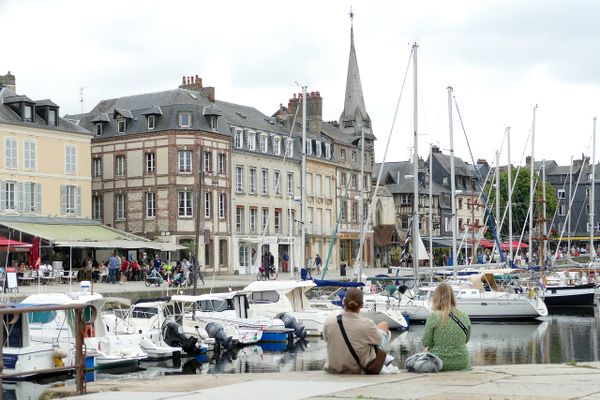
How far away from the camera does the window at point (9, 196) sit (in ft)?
151

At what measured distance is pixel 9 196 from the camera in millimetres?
46438

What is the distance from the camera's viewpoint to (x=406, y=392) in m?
10.1

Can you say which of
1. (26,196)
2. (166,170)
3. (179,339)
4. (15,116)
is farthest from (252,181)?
(179,339)

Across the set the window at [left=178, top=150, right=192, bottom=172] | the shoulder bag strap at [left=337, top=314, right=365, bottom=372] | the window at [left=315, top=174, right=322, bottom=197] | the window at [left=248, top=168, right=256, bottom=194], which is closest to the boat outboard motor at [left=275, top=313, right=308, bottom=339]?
the shoulder bag strap at [left=337, top=314, right=365, bottom=372]

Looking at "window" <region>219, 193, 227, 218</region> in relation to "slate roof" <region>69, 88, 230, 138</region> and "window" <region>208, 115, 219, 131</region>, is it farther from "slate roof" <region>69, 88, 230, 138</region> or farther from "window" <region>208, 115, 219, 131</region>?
"window" <region>208, 115, 219, 131</region>

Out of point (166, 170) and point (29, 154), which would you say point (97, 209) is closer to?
point (166, 170)

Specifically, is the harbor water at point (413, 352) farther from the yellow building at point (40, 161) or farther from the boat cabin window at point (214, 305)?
the yellow building at point (40, 161)

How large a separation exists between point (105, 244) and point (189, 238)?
8333mm

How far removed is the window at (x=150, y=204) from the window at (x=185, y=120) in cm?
427

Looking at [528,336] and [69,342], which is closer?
[69,342]

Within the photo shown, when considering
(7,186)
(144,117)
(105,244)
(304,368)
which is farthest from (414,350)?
(144,117)

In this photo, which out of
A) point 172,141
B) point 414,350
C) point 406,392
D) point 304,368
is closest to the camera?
point 406,392

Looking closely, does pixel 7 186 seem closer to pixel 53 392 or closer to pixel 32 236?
pixel 32 236

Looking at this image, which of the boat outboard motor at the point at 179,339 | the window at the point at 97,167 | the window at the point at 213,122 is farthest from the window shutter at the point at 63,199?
the boat outboard motor at the point at 179,339
